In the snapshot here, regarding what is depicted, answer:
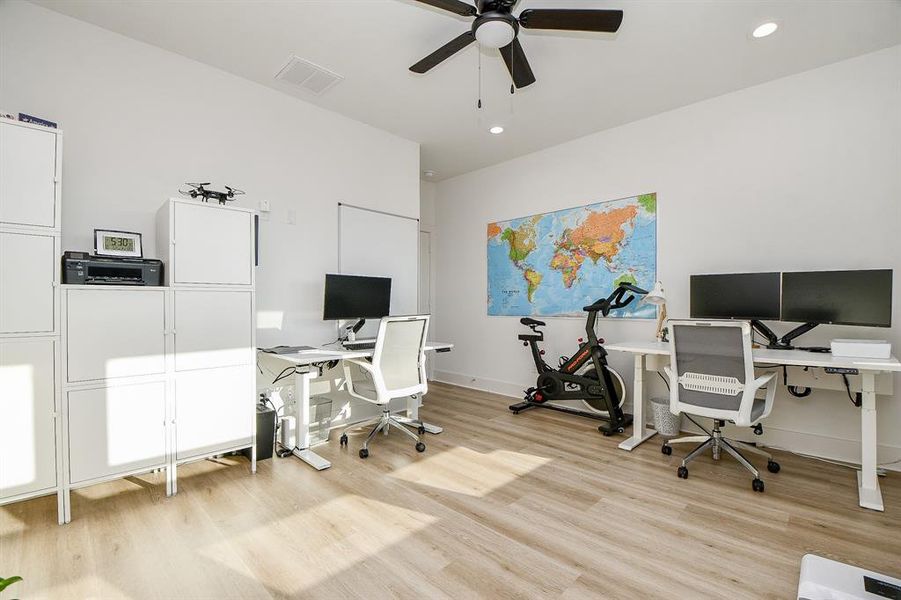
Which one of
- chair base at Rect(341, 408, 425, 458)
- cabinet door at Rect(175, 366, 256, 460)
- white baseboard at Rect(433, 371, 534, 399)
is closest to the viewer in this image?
cabinet door at Rect(175, 366, 256, 460)

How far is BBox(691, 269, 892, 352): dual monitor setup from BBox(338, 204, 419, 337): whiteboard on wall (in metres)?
2.87

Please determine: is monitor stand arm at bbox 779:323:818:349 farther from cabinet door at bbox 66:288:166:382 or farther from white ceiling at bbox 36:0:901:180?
cabinet door at bbox 66:288:166:382

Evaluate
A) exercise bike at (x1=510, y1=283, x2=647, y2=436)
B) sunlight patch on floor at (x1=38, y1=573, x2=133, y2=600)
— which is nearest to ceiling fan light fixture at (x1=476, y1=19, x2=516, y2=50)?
exercise bike at (x1=510, y1=283, x2=647, y2=436)

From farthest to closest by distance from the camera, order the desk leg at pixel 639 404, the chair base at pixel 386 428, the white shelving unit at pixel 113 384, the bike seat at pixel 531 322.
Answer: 1. the bike seat at pixel 531 322
2. the desk leg at pixel 639 404
3. the chair base at pixel 386 428
4. the white shelving unit at pixel 113 384

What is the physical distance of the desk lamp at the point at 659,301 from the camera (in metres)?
3.62

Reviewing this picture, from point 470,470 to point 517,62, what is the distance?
9.00 feet

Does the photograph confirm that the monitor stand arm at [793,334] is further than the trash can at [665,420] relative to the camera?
No

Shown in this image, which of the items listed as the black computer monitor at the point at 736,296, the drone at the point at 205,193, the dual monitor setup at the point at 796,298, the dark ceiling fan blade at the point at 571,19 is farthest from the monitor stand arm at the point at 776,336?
the drone at the point at 205,193

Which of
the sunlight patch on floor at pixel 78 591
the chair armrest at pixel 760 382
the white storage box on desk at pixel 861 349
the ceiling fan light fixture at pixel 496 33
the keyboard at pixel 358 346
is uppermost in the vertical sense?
the ceiling fan light fixture at pixel 496 33

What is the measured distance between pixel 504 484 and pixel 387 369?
3.95 ft

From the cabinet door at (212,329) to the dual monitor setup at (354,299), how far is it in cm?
84

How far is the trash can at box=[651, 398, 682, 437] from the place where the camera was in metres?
3.67

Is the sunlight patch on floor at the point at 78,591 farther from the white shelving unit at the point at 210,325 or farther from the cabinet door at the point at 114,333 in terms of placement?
the cabinet door at the point at 114,333

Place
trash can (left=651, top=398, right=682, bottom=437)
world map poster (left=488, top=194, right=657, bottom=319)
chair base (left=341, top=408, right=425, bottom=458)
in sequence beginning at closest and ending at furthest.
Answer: chair base (left=341, top=408, right=425, bottom=458) < trash can (left=651, top=398, right=682, bottom=437) < world map poster (left=488, top=194, right=657, bottom=319)
